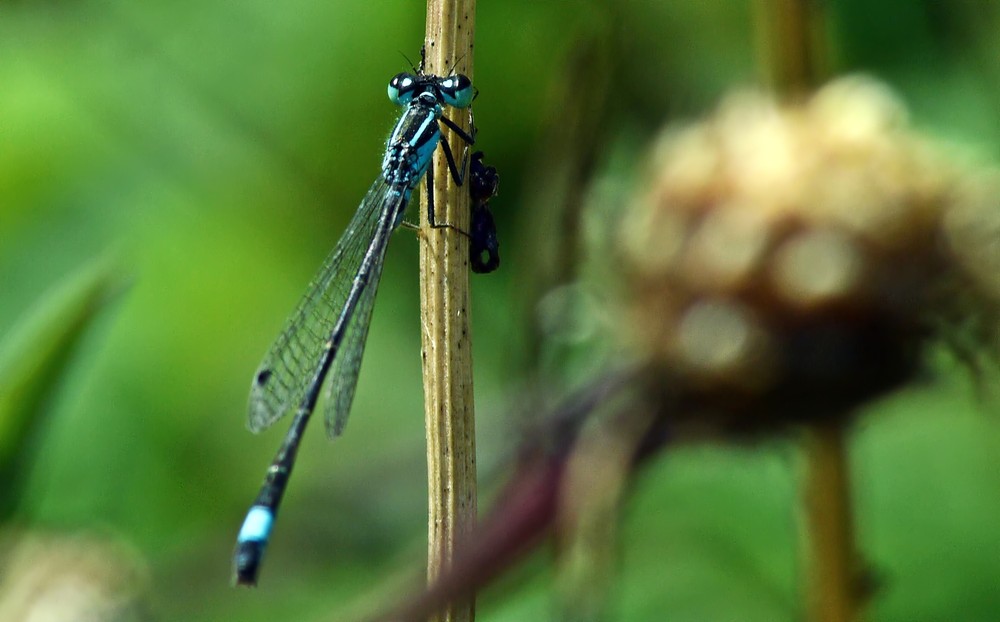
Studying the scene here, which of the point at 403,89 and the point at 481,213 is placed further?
the point at 403,89

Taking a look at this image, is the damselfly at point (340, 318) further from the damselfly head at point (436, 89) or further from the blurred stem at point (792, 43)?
the blurred stem at point (792, 43)

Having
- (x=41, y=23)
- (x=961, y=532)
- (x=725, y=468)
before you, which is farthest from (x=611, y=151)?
(x=41, y=23)

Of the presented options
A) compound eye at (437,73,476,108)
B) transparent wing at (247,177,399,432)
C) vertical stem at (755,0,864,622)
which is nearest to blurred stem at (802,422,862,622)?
vertical stem at (755,0,864,622)

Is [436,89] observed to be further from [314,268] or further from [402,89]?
[314,268]

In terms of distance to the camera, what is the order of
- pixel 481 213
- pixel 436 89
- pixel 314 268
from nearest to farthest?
pixel 481 213, pixel 436 89, pixel 314 268

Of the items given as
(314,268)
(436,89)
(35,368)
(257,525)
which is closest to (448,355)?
(35,368)

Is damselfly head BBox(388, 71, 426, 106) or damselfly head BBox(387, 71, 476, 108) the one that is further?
damselfly head BBox(388, 71, 426, 106)

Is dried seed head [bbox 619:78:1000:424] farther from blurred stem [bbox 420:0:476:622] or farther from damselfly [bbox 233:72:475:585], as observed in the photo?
damselfly [bbox 233:72:475:585]
